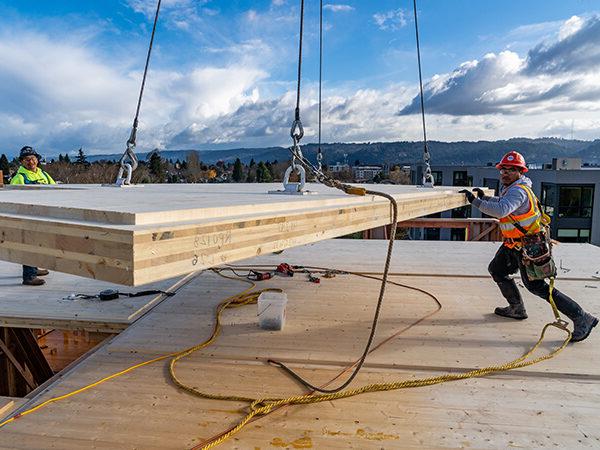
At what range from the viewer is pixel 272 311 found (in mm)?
4199

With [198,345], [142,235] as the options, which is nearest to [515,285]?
[198,345]

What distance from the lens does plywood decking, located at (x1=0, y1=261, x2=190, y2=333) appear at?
4391 millimetres

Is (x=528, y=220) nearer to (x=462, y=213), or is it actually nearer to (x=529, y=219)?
(x=529, y=219)

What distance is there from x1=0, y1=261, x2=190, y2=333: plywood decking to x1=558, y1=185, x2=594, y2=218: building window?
87.6 feet

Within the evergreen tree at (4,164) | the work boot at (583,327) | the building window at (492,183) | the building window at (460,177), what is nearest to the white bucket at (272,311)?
the work boot at (583,327)

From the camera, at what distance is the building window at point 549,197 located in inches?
1040

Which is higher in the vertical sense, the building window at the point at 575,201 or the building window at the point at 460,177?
the building window at the point at 460,177

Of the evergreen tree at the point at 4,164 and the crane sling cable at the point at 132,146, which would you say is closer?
the crane sling cable at the point at 132,146

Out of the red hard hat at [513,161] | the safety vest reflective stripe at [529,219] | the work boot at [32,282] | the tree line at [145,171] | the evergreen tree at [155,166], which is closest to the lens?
the safety vest reflective stripe at [529,219]

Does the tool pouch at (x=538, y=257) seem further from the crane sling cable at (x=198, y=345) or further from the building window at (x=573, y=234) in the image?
the building window at (x=573, y=234)

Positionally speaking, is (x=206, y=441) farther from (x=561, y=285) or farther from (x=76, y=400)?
(x=561, y=285)

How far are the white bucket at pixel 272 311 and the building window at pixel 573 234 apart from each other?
88.2ft

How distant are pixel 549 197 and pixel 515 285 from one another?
1018 inches

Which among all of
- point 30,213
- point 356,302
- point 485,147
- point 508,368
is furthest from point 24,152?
point 485,147
